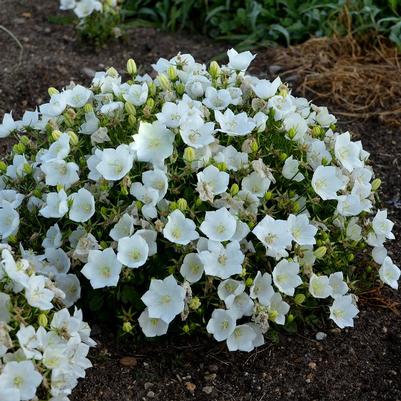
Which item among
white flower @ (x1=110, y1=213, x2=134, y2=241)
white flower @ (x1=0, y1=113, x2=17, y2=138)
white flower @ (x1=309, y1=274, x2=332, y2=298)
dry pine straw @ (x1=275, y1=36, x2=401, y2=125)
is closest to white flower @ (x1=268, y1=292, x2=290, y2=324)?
white flower @ (x1=309, y1=274, x2=332, y2=298)

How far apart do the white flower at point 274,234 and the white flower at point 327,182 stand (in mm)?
224

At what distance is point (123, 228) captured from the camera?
9.52 feet

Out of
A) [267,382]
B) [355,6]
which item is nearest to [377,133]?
[355,6]

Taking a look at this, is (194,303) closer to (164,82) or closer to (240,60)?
(164,82)

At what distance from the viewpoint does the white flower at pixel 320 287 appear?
3033mm

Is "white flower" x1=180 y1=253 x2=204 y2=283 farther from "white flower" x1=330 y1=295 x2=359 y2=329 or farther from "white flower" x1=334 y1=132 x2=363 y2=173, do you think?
"white flower" x1=334 y1=132 x2=363 y2=173

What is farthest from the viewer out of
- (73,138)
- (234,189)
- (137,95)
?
(137,95)

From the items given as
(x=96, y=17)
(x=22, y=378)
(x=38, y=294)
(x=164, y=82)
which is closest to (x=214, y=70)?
(x=164, y=82)

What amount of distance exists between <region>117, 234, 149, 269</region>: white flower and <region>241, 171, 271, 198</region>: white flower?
1.42 ft

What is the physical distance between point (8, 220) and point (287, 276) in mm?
1002

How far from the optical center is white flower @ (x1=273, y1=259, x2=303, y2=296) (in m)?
2.94

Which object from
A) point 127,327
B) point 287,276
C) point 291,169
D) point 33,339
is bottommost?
point 127,327

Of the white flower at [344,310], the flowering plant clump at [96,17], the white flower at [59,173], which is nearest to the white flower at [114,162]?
the white flower at [59,173]

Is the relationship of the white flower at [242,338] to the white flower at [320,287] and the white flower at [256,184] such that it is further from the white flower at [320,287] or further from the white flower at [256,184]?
the white flower at [256,184]
